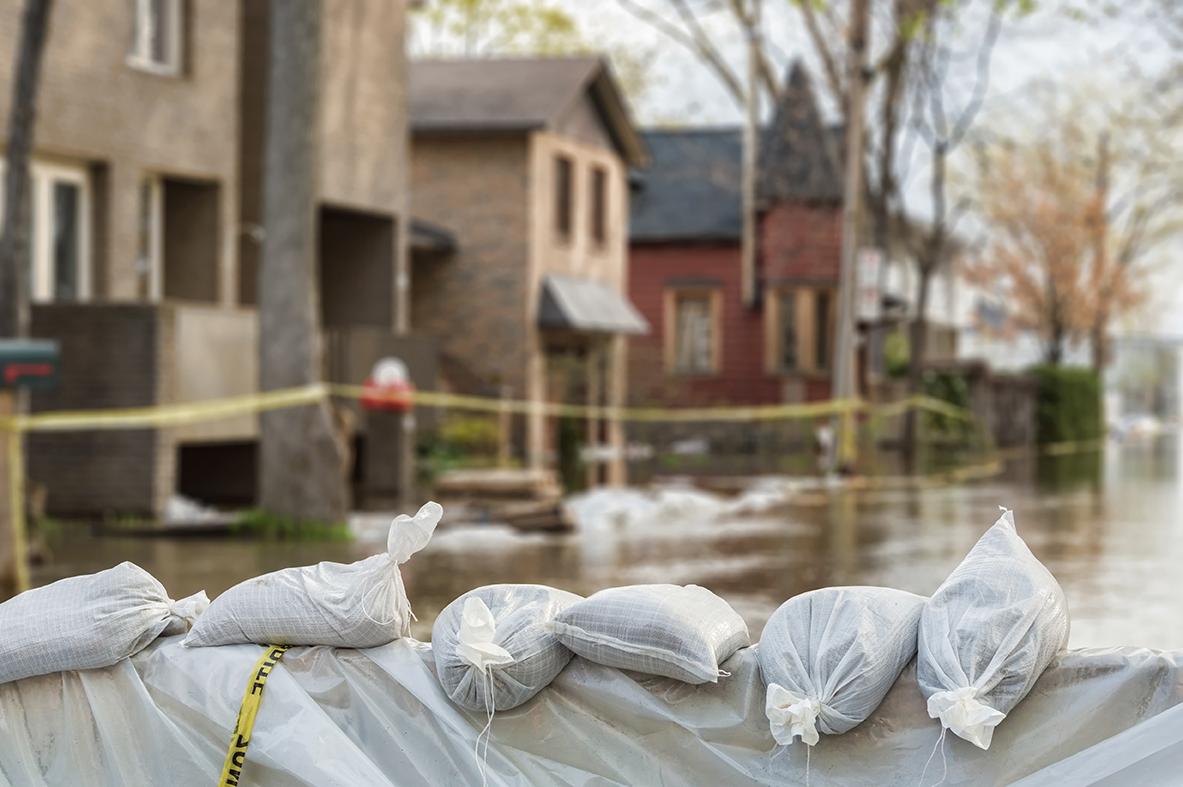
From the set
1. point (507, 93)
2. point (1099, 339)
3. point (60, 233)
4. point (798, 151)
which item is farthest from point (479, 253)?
point (1099, 339)

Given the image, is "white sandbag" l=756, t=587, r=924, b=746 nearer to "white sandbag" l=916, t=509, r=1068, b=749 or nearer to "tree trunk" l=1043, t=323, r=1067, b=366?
"white sandbag" l=916, t=509, r=1068, b=749

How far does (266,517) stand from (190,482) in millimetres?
4821

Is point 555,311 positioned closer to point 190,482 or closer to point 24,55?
point 190,482

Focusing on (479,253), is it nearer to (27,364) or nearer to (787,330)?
(787,330)

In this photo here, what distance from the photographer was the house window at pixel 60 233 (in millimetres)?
19141

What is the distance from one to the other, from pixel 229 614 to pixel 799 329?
33713 millimetres

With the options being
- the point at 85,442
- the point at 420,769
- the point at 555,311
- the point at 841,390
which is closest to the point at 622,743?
the point at 420,769

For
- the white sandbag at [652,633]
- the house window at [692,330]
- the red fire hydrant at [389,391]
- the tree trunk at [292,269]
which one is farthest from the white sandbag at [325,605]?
the house window at [692,330]

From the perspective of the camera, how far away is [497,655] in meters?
4.71

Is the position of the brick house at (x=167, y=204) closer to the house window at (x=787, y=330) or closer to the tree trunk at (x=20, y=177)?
the tree trunk at (x=20, y=177)

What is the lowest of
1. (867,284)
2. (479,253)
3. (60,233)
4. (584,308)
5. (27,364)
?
(27,364)

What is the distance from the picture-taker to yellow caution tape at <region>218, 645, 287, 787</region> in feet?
16.1

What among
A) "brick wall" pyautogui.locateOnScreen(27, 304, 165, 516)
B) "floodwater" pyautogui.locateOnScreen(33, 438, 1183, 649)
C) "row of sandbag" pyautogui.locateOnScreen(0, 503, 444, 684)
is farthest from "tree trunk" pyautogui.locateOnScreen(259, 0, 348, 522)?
"row of sandbag" pyautogui.locateOnScreen(0, 503, 444, 684)

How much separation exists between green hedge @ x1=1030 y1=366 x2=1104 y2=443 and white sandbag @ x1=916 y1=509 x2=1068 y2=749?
38.4 metres
